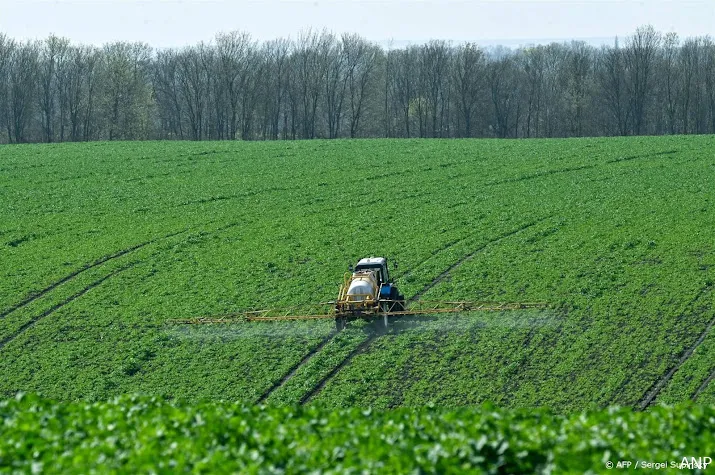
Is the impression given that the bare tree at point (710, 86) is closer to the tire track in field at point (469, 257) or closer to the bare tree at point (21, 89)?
the tire track in field at point (469, 257)

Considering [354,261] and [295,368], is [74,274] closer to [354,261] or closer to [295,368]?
[354,261]

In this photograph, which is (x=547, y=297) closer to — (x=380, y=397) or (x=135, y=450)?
(x=380, y=397)

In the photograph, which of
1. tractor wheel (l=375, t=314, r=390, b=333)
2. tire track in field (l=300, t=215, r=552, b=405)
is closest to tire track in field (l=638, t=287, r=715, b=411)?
tire track in field (l=300, t=215, r=552, b=405)

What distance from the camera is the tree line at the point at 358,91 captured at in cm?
12031

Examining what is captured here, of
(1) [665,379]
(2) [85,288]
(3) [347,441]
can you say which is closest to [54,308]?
(2) [85,288]

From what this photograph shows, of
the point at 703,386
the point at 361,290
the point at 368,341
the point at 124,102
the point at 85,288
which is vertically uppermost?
the point at 124,102

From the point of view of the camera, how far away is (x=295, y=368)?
3159 cm

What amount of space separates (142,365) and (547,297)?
14793 millimetres

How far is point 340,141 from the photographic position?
8775cm

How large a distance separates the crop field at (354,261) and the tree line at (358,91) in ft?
179

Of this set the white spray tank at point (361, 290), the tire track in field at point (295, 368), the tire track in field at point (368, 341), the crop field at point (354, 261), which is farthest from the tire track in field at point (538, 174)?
the tire track in field at point (295, 368)

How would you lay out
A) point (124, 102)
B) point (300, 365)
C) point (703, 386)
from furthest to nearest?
point (124, 102), point (300, 365), point (703, 386)

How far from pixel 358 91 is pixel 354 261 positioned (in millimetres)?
87656

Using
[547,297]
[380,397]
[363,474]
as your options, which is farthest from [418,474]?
[547,297]
